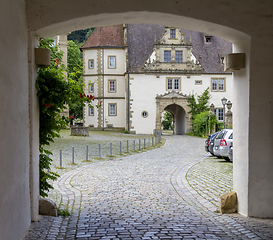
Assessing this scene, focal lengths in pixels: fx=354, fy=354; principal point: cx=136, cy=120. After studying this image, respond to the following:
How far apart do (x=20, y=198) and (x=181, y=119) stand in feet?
123

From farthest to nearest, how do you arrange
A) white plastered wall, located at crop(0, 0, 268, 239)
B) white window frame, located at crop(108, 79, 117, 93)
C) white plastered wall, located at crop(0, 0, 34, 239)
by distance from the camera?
white window frame, located at crop(108, 79, 117, 93), white plastered wall, located at crop(0, 0, 268, 239), white plastered wall, located at crop(0, 0, 34, 239)

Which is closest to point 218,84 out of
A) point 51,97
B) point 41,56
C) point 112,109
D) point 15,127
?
point 112,109

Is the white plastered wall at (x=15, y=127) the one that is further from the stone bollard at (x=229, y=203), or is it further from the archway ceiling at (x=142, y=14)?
the stone bollard at (x=229, y=203)

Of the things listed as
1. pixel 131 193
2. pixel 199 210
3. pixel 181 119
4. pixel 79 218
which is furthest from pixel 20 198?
pixel 181 119

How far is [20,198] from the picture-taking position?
175 inches

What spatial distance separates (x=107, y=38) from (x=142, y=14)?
36.9 meters

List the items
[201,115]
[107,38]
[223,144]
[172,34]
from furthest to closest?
[107,38] → [172,34] → [201,115] → [223,144]

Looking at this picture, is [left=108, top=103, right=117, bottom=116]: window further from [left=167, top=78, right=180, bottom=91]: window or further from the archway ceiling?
the archway ceiling

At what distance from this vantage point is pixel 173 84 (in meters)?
38.2

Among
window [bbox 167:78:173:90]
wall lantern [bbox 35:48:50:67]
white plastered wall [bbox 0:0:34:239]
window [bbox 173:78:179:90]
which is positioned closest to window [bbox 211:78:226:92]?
window [bbox 173:78:179:90]

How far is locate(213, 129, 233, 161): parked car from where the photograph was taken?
15.2 metres

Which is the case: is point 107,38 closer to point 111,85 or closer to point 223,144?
point 111,85

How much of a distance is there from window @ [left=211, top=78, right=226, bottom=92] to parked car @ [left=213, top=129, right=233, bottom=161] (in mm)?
23531

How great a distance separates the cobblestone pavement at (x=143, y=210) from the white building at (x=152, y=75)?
2636 centimetres
